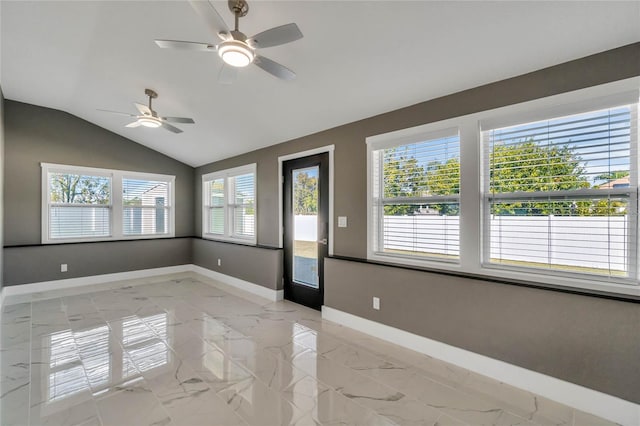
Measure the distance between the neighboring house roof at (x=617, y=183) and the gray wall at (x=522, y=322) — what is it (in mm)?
824

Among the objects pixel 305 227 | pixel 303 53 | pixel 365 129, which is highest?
pixel 303 53

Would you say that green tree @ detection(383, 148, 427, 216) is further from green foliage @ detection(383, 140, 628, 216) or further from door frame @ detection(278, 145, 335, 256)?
door frame @ detection(278, 145, 335, 256)

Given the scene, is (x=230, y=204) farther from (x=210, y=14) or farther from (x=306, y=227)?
(x=210, y=14)

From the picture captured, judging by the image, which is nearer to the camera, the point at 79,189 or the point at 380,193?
the point at 380,193

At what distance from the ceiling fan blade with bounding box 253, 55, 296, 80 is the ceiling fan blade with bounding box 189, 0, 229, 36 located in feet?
1.09

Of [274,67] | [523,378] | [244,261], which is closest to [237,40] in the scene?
[274,67]

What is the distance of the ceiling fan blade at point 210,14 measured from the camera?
1.72m

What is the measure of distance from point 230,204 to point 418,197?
4.06 m

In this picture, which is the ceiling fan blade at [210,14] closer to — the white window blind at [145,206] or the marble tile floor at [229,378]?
the marble tile floor at [229,378]

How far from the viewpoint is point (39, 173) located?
5.09m

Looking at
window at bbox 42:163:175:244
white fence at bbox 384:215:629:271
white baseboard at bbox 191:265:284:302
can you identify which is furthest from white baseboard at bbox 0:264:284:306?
white fence at bbox 384:215:629:271

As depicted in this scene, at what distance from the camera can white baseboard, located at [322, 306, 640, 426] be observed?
76.6 inches

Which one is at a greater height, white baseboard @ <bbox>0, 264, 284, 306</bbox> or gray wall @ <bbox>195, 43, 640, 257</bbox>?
gray wall @ <bbox>195, 43, 640, 257</bbox>

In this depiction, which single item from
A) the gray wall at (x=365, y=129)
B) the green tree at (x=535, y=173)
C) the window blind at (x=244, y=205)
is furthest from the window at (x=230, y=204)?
the green tree at (x=535, y=173)
